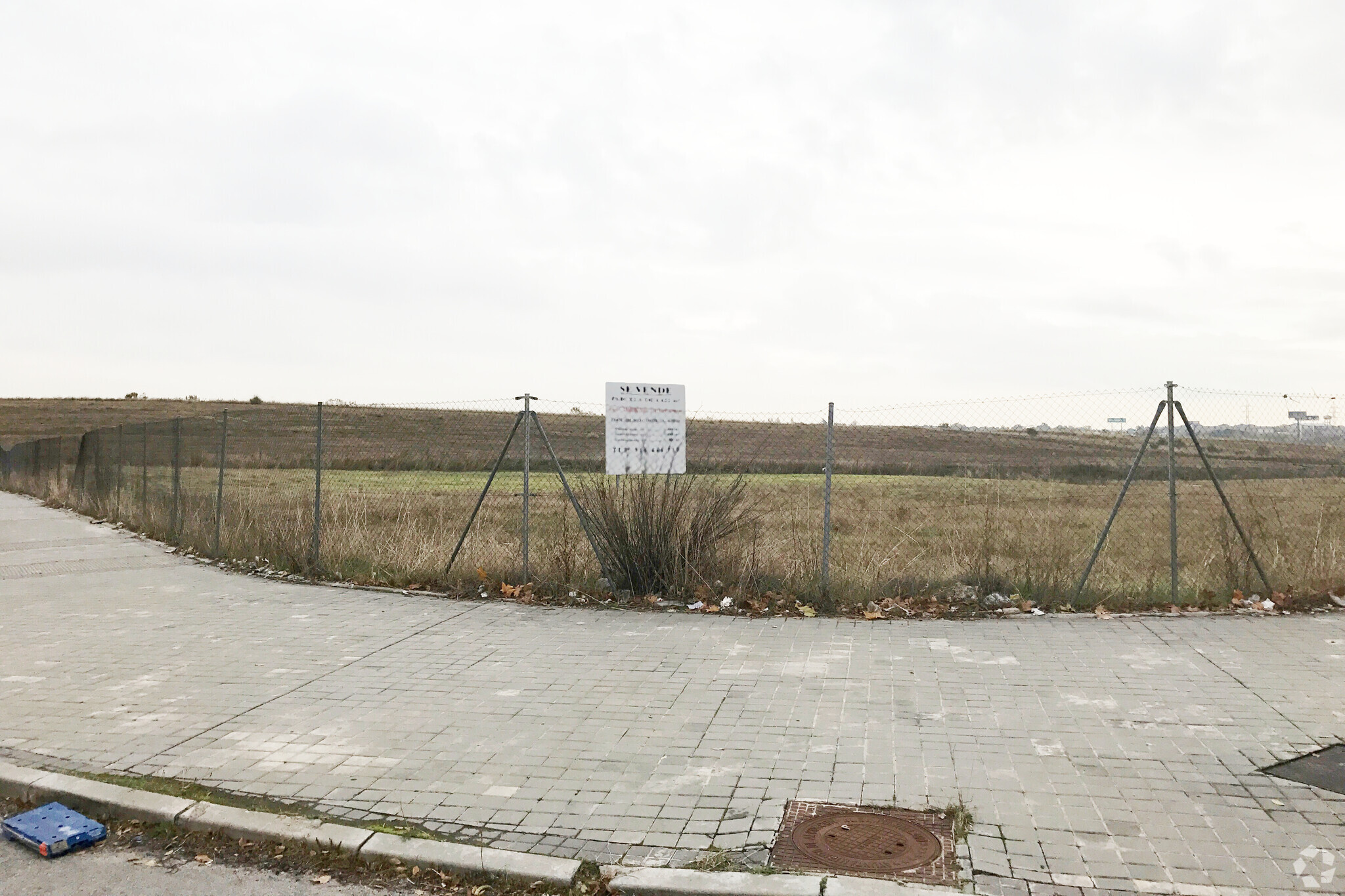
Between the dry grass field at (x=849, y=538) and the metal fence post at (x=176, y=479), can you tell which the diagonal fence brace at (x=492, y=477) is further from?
the metal fence post at (x=176, y=479)

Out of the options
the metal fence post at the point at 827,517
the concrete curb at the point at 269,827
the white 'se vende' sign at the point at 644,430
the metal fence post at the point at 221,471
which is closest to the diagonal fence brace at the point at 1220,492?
the metal fence post at the point at 827,517

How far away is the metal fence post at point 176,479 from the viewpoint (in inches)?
599

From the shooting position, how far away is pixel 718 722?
19.0ft

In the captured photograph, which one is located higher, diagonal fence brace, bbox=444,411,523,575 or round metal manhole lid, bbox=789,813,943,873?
diagonal fence brace, bbox=444,411,523,575

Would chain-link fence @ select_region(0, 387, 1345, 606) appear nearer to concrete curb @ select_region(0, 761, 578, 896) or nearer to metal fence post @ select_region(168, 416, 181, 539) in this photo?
metal fence post @ select_region(168, 416, 181, 539)

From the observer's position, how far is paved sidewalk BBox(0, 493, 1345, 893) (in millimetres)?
4262

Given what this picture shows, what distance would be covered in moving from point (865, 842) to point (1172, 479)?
6265mm

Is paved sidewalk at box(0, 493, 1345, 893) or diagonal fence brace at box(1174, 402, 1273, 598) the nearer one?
paved sidewalk at box(0, 493, 1345, 893)

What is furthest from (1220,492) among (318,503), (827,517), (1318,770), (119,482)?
(119,482)

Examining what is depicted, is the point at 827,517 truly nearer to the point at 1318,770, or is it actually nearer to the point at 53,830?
the point at 1318,770

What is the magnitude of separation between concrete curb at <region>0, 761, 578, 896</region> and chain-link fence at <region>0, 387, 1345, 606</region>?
549 centimetres

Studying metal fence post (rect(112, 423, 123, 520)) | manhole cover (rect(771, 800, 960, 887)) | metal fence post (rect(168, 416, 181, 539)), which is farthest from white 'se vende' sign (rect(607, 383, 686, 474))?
metal fence post (rect(112, 423, 123, 520))

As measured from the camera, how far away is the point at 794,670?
7.03 m

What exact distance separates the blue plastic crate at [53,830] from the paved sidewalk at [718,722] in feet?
1.78
